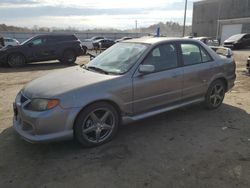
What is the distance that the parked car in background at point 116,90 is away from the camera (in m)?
3.75

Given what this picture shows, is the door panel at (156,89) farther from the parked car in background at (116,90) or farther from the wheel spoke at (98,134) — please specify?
the wheel spoke at (98,134)

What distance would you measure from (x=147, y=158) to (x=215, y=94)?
2705 mm

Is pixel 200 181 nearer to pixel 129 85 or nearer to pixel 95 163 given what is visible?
pixel 95 163

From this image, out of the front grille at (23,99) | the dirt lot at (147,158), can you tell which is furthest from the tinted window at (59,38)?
the front grille at (23,99)

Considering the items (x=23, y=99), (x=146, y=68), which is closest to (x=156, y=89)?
(x=146, y=68)

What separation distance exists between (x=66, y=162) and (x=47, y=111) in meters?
0.74

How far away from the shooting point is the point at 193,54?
17.4ft

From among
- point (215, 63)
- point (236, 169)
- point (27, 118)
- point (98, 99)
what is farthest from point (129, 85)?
point (215, 63)

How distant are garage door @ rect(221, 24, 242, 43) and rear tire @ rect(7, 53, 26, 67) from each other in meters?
33.5


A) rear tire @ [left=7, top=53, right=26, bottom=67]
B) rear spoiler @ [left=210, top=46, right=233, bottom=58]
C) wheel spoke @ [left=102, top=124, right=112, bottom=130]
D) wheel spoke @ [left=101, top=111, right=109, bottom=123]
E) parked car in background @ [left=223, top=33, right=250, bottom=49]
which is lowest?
parked car in background @ [left=223, top=33, right=250, bottom=49]

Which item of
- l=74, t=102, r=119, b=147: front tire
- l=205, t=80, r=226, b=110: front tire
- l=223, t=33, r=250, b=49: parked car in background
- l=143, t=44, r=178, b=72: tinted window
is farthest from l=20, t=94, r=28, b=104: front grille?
l=223, t=33, r=250, b=49: parked car in background

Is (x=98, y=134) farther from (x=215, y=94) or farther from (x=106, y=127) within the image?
(x=215, y=94)

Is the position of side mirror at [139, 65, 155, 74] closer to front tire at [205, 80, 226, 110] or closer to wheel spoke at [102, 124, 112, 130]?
wheel spoke at [102, 124, 112, 130]

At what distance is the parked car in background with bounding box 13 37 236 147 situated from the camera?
3.75 metres
